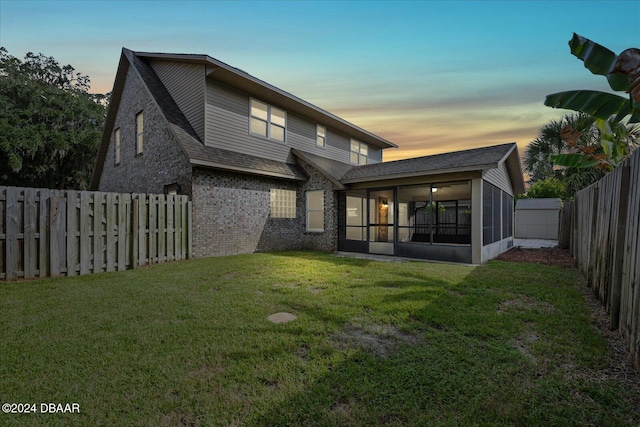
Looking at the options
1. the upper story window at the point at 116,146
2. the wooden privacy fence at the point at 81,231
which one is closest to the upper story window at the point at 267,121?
the wooden privacy fence at the point at 81,231

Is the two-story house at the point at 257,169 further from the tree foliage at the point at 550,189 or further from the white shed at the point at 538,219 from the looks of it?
the tree foliage at the point at 550,189

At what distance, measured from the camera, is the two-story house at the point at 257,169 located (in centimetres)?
1044

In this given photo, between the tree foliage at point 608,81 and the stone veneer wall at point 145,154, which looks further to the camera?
the stone veneer wall at point 145,154

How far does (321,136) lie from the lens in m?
16.3

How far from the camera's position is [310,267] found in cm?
864

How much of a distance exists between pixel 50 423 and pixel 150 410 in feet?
2.26

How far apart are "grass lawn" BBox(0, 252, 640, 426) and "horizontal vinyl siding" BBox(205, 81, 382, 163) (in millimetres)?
7289

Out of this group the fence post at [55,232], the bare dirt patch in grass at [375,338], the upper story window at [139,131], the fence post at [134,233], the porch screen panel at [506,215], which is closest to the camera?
the bare dirt patch in grass at [375,338]

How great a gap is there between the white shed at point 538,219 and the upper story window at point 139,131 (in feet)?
82.8

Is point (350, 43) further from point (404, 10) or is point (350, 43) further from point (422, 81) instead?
point (422, 81)

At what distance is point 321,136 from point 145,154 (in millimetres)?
8562

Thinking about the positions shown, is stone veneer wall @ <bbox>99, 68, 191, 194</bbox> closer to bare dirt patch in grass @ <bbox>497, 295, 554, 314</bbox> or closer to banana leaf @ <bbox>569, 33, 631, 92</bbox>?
bare dirt patch in grass @ <bbox>497, 295, 554, 314</bbox>

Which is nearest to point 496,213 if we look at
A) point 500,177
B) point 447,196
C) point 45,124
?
point 500,177

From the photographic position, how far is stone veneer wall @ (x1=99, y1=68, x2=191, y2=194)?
11.1 metres
